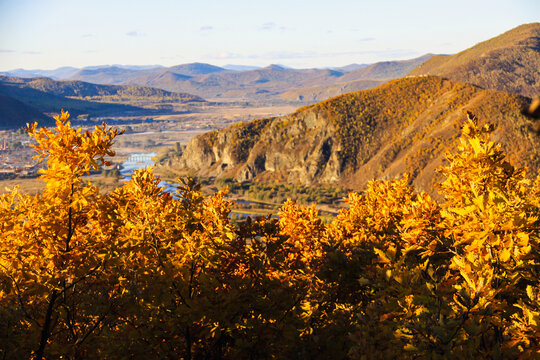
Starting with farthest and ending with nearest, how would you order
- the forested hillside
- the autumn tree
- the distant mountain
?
the distant mountain, the autumn tree, the forested hillside

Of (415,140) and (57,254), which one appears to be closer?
(57,254)

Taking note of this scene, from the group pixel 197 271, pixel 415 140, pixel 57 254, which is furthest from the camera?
pixel 415 140

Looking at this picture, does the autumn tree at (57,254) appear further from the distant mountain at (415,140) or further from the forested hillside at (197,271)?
the distant mountain at (415,140)

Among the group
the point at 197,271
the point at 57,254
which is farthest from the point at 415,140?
the point at 57,254

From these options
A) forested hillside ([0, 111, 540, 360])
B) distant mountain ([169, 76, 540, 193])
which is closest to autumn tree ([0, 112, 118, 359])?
forested hillside ([0, 111, 540, 360])

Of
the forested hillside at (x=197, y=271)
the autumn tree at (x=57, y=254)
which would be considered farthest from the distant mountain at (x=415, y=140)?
the autumn tree at (x=57, y=254)

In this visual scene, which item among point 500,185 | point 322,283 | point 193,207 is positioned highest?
point 500,185

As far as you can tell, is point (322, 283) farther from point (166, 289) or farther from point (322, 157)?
point (322, 157)

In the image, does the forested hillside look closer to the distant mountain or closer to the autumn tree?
the autumn tree

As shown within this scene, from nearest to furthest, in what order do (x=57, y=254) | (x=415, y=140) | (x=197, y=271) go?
(x=57, y=254) < (x=197, y=271) < (x=415, y=140)

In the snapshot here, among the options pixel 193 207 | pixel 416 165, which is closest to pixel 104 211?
pixel 193 207

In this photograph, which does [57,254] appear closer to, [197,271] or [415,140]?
[197,271]
